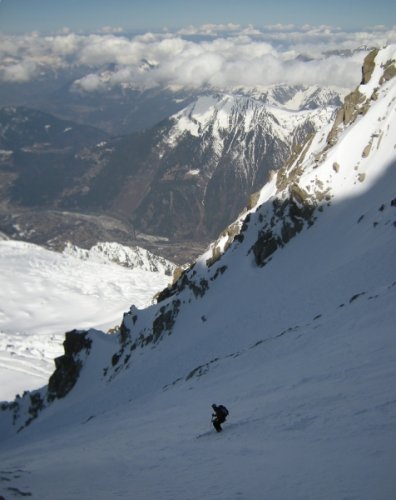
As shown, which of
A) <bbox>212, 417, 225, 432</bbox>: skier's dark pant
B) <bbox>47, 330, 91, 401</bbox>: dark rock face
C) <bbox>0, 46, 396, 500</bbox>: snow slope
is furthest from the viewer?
<bbox>47, 330, 91, 401</bbox>: dark rock face

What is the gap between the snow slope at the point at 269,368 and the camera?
661 inches

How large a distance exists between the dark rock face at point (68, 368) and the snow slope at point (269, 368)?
5.58 ft

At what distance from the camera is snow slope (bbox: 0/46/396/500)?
1678 centimetres

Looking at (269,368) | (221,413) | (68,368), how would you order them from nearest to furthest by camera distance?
(221,413)
(269,368)
(68,368)

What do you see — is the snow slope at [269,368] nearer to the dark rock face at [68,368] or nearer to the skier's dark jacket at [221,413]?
the skier's dark jacket at [221,413]

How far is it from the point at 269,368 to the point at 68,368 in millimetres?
65962

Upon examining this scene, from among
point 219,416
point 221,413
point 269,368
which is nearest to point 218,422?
point 219,416

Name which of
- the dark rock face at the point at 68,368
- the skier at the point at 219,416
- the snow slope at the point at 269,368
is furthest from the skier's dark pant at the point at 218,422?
the dark rock face at the point at 68,368

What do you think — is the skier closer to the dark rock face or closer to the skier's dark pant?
the skier's dark pant

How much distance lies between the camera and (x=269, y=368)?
3412cm

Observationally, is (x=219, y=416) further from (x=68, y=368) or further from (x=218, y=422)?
(x=68, y=368)

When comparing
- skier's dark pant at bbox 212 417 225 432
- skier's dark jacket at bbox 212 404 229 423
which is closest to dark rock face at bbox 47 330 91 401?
skier's dark pant at bbox 212 417 225 432

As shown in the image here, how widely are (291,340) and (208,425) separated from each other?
1325cm

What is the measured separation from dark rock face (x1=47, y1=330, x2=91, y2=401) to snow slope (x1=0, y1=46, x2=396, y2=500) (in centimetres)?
170
